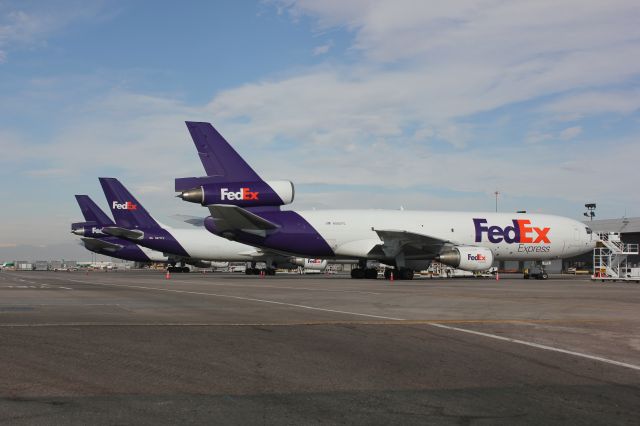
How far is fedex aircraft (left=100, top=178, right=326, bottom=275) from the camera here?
60.1 m

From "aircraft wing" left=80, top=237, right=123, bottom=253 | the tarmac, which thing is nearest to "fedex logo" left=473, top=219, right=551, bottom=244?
the tarmac

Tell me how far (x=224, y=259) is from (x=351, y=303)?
49.2 m

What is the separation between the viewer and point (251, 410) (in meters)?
5.67

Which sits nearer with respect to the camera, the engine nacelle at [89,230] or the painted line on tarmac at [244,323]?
the painted line on tarmac at [244,323]

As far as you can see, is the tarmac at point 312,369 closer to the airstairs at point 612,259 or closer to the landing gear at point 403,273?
the landing gear at point 403,273

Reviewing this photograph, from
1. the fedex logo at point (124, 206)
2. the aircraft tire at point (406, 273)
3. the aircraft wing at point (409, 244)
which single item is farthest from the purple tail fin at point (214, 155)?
the fedex logo at point (124, 206)

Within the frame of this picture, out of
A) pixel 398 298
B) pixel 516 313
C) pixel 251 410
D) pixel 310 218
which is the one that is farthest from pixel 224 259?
pixel 251 410

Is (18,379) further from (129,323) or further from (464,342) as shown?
(464,342)

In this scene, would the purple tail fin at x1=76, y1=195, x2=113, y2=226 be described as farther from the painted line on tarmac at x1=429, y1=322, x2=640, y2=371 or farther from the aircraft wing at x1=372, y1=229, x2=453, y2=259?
the painted line on tarmac at x1=429, y1=322, x2=640, y2=371

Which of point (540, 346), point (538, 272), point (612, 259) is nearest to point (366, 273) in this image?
point (538, 272)

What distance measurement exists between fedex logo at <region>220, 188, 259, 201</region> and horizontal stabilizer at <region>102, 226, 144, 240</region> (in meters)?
23.9

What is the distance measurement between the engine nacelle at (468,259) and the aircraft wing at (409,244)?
0.91 meters

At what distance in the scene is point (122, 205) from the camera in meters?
61.1

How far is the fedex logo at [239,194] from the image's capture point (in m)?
37.5
